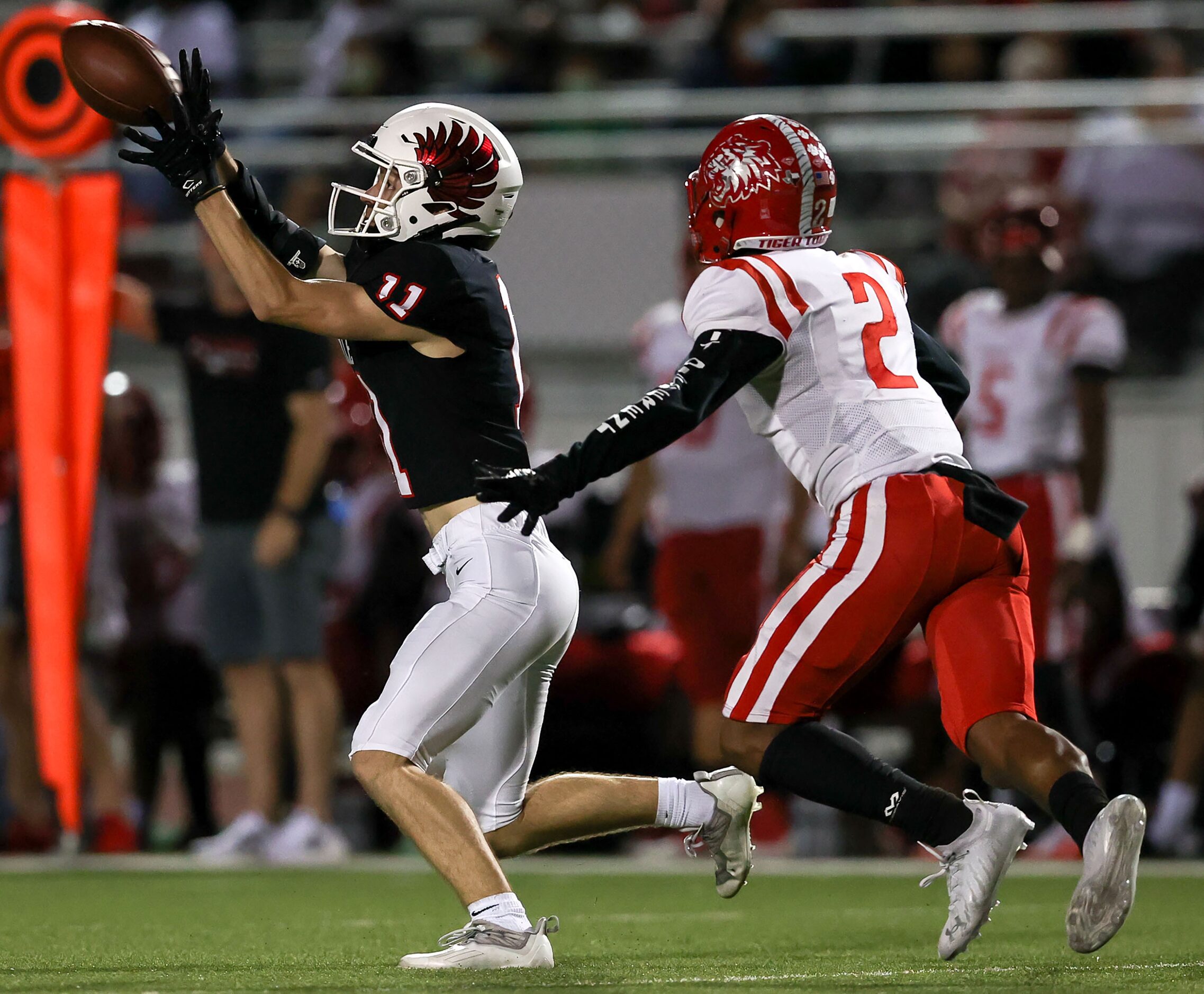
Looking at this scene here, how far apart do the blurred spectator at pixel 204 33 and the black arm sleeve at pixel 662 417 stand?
320 inches

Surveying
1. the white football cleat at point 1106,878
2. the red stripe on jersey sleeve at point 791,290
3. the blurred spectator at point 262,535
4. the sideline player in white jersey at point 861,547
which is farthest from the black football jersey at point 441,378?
the blurred spectator at point 262,535

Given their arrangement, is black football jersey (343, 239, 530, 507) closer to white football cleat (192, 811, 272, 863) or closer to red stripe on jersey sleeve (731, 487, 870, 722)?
red stripe on jersey sleeve (731, 487, 870, 722)

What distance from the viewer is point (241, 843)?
680cm

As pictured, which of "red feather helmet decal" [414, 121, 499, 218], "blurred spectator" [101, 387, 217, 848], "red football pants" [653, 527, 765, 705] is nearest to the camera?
"red feather helmet decal" [414, 121, 499, 218]

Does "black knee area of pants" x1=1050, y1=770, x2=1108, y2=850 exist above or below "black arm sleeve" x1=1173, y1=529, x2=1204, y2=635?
above

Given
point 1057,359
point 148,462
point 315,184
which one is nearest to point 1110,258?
point 1057,359

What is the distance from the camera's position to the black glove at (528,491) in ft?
12.1

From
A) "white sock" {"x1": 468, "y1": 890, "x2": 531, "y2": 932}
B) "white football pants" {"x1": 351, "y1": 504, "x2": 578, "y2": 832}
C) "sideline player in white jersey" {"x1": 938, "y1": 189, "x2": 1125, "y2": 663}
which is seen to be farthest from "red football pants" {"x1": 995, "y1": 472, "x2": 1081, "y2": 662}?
"white sock" {"x1": 468, "y1": 890, "x2": 531, "y2": 932}

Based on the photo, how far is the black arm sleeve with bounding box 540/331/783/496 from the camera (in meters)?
3.69

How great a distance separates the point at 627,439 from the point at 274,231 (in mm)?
1132

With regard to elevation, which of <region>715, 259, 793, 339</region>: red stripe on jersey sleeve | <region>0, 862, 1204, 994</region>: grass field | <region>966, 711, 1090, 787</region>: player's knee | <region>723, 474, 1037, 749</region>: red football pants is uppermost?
<region>715, 259, 793, 339</region>: red stripe on jersey sleeve

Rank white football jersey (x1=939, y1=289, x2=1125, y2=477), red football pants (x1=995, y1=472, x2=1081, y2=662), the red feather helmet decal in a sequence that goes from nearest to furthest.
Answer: the red feather helmet decal
red football pants (x1=995, y1=472, x2=1081, y2=662)
white football jersey (x1=939, y1=289, x2=1125, y2=477)

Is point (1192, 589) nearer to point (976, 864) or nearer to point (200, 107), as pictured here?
point (976, 864)

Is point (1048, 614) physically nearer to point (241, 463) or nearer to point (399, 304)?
point (241, 463)
